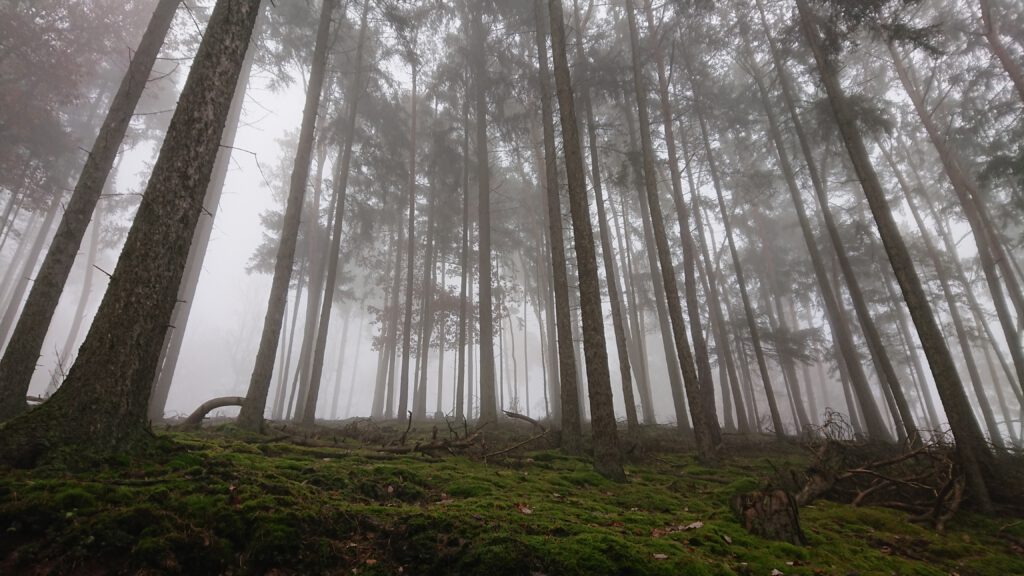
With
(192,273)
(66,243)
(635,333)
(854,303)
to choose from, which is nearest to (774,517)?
(854,303)

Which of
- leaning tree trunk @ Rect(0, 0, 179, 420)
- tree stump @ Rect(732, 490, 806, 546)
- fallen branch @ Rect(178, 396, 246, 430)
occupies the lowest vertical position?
tree stump @ Rect(732, 490, 806, 546)

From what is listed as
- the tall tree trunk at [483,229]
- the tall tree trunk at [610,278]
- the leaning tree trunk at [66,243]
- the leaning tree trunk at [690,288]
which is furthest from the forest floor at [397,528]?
the tall tree trunk at [483,229]

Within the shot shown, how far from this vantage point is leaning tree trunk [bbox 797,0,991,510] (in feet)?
19.8

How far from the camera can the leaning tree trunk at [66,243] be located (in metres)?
5.52

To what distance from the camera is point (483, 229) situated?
1375 cm

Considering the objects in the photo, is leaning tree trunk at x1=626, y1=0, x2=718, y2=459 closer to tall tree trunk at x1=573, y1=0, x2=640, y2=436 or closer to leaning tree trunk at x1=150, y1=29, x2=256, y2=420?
tall tree trunk at x1=573, y1=0, x2=640, y2=436

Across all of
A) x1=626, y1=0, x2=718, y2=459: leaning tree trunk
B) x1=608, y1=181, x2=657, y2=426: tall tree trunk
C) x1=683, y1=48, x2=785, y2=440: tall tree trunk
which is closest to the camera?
x1=626, y1=0, x2=718, y2=459: leaning tree trunk

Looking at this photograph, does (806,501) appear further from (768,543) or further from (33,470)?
(33,470)

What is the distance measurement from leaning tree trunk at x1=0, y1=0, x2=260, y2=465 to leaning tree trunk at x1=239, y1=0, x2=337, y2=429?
430cm

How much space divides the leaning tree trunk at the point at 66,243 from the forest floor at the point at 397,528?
3.18m

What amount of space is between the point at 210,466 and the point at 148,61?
834 cm

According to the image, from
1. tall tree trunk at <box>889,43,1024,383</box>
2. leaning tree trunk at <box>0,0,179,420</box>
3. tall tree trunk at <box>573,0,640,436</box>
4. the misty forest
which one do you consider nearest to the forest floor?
the misty forest

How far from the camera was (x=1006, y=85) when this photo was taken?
1416 cm

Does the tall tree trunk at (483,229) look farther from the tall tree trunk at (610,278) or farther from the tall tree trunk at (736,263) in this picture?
the tall tree trunk at (736,263)
